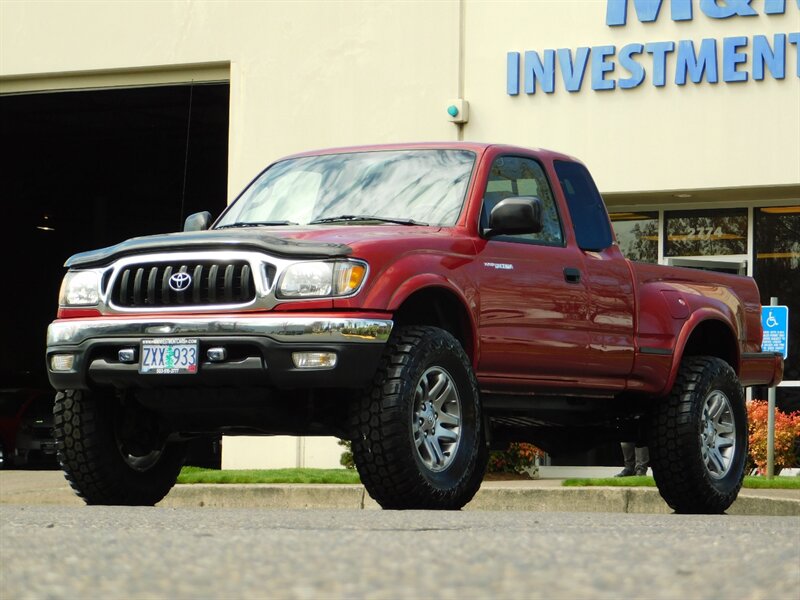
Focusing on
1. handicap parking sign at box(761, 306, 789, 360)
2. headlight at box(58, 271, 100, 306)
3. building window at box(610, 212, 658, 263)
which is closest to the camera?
headlight at box(58, 271, 100, 306)

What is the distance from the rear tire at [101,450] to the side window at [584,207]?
284cm

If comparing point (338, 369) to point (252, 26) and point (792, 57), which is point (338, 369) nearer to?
point (792, 57)

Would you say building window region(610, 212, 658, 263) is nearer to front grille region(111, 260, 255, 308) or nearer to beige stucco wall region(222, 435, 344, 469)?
beige stucco wall region(222, 435, 344, 469)

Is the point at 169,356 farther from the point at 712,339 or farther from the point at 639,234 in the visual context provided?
the point at 639,234

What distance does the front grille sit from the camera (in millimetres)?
8016

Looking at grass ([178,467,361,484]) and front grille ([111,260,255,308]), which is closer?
front grille ([111,260,255,308])

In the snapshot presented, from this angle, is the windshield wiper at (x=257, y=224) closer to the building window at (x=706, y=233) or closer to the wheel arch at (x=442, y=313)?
the wheel arch at (x=442, y=313)

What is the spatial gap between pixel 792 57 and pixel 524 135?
3094 mm

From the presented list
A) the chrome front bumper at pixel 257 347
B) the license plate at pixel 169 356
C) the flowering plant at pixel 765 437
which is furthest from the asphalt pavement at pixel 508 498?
the license plate at pixel 169 356

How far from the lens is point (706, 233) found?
18938mm

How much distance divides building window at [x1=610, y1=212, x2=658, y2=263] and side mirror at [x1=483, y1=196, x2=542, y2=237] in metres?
10.6

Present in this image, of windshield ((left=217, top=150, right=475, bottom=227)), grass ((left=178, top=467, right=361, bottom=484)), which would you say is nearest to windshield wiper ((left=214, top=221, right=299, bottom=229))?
windshield ((left=217, top=150, right=475, bottom=227))

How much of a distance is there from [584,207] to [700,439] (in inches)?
62.2

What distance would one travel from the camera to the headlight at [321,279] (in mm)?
7824
